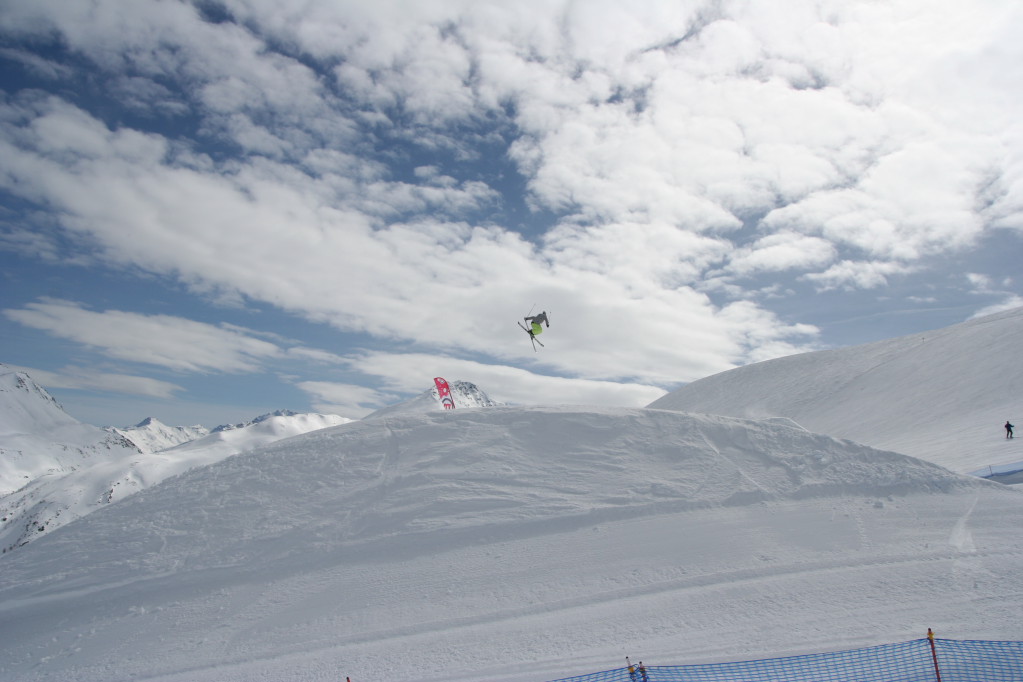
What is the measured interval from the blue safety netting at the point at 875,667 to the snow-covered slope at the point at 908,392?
18.8m

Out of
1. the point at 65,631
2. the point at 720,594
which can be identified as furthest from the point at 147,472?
the point at 720,594

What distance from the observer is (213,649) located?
1346 cm

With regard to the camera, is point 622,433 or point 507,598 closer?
point 507,598

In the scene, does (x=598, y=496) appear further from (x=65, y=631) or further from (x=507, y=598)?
(x=65, y=631)

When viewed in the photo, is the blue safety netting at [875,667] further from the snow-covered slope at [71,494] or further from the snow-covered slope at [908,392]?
the snow-covered slope at [71,494]

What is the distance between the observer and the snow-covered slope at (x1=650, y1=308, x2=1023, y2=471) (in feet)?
→ 109

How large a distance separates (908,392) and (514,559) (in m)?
45.2

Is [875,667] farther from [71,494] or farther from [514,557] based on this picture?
[71,494]

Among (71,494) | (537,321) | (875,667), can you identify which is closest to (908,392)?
(537,321)

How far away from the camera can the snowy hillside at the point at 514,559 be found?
12.3 metres

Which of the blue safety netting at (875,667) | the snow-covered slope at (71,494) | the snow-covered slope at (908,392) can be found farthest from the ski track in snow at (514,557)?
the snow-covered slope at (71,494)

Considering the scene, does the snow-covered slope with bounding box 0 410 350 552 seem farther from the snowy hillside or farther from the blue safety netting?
the blue safety netting

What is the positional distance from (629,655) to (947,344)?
58517mm

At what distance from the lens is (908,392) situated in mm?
48125
